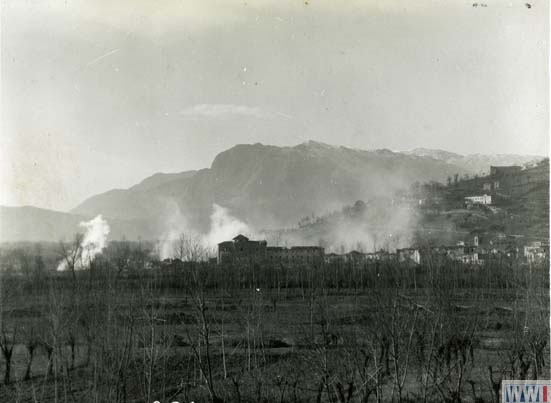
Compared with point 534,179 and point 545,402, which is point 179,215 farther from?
point 545,402

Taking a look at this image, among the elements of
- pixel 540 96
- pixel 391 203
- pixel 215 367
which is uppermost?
pixel 391 203

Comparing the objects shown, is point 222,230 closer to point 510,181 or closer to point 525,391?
point 510,181

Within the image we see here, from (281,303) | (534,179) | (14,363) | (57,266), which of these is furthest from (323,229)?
(14,363)

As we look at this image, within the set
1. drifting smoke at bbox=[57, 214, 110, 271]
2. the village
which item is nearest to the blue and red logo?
the village

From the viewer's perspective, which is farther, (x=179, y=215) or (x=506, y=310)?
(x=179, y=215)

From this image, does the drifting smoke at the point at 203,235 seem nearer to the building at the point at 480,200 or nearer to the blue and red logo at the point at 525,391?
the building at the point at 480,200

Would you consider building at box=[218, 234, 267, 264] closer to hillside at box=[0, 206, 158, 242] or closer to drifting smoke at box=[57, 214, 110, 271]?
drifting smoke at box=[57, 214, 110, 271]

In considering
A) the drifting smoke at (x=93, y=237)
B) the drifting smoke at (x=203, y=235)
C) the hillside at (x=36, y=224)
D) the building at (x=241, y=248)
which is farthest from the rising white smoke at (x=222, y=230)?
the hillside at (x=36, y=224)
